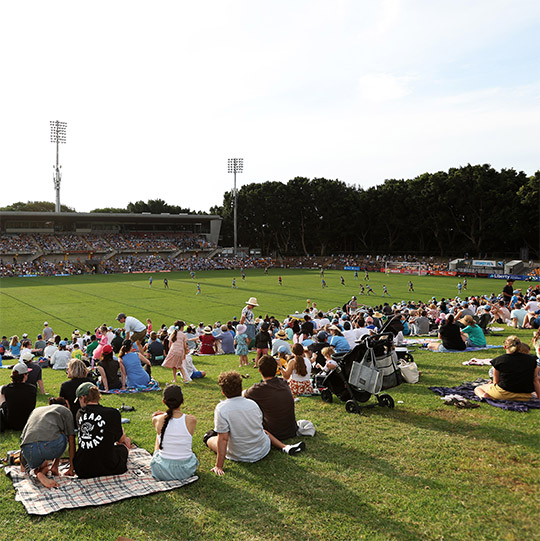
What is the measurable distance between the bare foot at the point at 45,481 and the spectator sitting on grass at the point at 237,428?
170 cm

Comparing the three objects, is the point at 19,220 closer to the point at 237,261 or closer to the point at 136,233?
the point at 136,233

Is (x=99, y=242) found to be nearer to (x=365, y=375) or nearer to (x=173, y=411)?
(x=365, y=375)

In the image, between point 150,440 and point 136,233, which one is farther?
point 136,233

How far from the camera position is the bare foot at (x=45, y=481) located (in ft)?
15.5

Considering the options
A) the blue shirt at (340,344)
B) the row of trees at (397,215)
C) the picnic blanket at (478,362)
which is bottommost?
the picnic blanket at (478,362)

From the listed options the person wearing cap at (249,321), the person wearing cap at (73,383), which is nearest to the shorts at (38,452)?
the person wearing cap at (73,383)

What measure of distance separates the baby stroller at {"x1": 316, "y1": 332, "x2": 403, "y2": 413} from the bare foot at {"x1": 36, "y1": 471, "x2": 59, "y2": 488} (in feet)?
13.8

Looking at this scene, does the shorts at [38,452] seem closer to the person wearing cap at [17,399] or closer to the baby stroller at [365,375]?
the person wearing cap at [17,399]

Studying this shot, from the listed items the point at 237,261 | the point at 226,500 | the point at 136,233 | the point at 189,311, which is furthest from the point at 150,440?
the point at 136,233

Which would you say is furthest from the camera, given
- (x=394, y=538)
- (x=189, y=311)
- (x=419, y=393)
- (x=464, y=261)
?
(x=464, y=261)

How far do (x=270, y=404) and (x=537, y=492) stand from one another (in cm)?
303

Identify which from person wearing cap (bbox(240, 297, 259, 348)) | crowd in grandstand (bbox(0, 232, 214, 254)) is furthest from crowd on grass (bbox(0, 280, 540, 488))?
crowd in grandstand (bbox(0, 232, 214, 254))

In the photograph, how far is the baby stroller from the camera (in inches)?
272

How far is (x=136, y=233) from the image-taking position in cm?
8244
